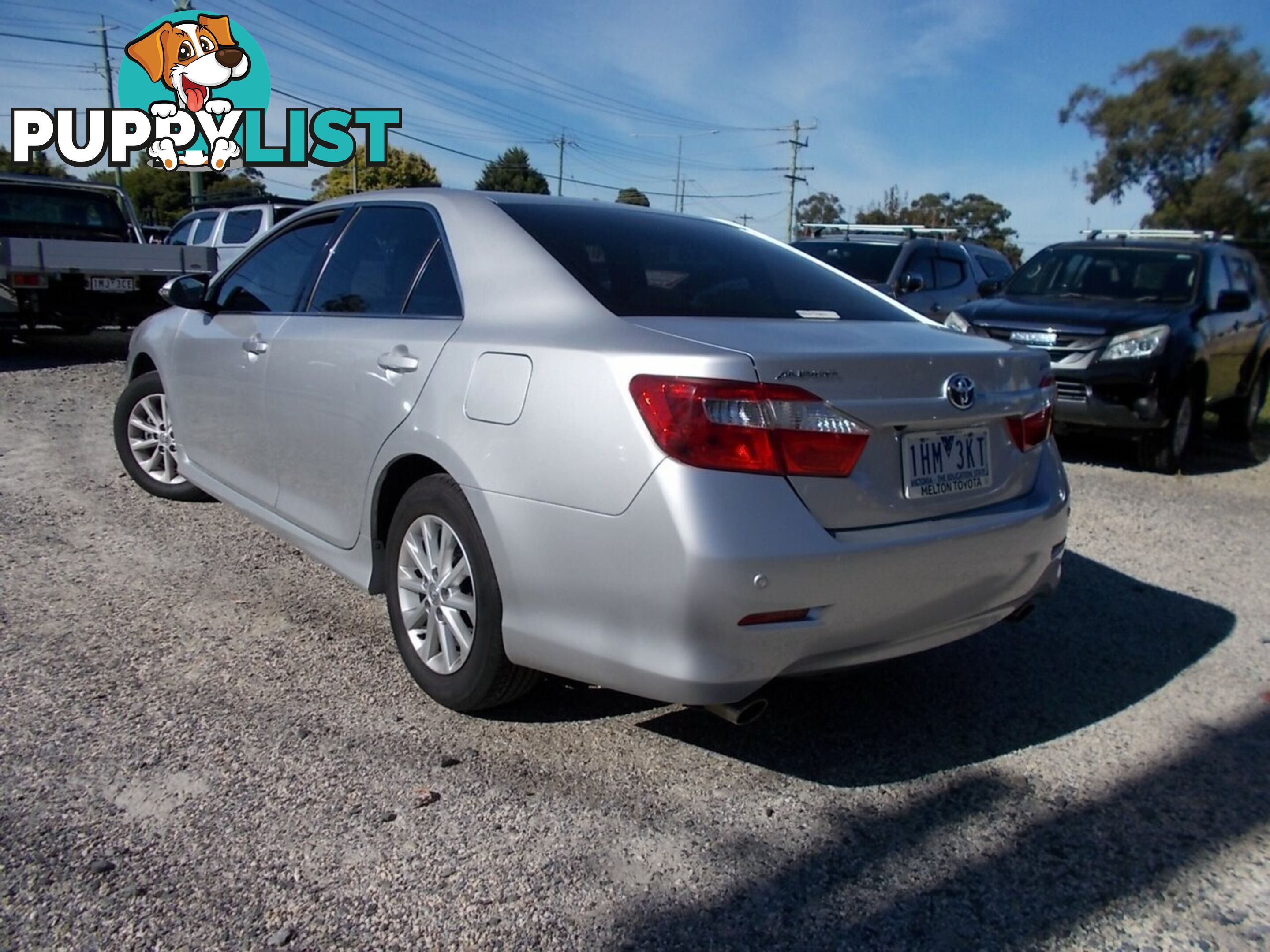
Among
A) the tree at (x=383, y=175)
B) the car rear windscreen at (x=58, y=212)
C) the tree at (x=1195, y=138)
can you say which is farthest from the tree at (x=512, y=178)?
the car rear windscreen at (x=58, y=212)

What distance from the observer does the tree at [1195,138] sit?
4316 centimetres

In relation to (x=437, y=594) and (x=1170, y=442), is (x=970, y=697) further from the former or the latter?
(x=1170, y=442)

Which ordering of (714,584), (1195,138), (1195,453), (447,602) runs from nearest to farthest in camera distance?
1. (714,584)
2. (447,602)
3. (1195,453)
4. (1195,138)

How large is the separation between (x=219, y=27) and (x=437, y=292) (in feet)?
84.5

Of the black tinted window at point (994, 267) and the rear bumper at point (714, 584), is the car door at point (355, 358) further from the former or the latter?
the black tinted window at point (994, 267)

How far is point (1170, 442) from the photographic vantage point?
749 centimetres

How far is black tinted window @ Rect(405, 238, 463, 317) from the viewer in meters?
3.27

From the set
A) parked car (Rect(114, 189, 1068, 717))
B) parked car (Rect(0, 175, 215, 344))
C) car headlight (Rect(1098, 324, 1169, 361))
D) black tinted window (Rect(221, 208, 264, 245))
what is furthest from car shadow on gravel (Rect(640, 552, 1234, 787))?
black tinted window (Rect(221, 208, 264, 245))

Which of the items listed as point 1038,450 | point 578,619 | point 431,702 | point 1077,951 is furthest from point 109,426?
point 1077,951

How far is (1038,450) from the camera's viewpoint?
3246mm

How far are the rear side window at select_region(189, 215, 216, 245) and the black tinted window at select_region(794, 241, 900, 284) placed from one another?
27.6 ft

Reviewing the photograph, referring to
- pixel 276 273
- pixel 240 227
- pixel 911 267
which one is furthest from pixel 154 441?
pixel 240 227

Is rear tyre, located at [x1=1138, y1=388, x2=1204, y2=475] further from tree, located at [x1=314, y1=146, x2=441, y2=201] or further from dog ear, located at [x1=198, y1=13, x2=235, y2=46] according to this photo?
tree, located at [x1=314, y1=146, x2=441, y2=201]

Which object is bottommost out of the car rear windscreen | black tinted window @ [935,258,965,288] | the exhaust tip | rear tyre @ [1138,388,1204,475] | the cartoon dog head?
the exhaust tip
